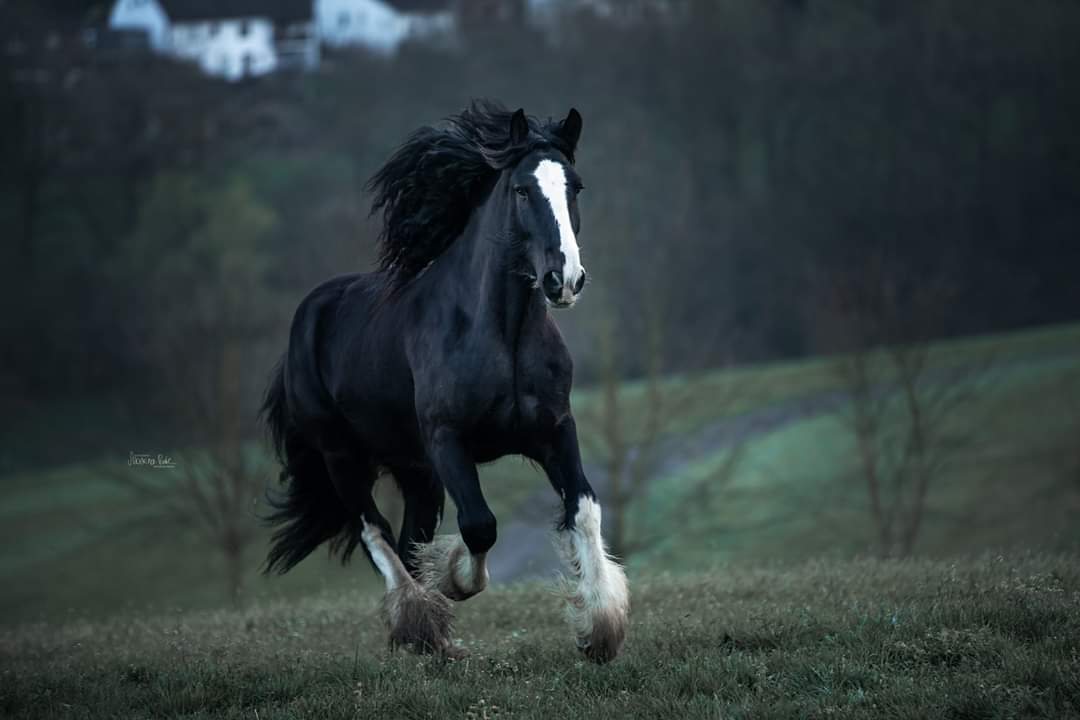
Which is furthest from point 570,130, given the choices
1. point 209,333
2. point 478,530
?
point 209,333

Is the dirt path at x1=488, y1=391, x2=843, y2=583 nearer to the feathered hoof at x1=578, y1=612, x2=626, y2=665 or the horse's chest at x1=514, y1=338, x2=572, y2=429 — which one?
the horse's chest at x1=514, y1=338, x2=572, y2=429

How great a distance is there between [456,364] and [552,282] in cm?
107

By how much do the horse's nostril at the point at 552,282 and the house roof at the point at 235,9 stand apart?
68481 mm

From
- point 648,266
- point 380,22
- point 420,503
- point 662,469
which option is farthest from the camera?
point 380,22

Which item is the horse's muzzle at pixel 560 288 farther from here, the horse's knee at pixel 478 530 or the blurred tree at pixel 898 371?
the blurred tree at pixel 898 371

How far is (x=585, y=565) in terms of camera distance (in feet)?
23.3

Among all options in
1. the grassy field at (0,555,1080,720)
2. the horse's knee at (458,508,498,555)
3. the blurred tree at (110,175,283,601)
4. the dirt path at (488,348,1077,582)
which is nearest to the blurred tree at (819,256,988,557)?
the dirt path at (488,348,1077,582)

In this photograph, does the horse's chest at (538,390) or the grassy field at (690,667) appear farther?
the horse's chest at (538,390)

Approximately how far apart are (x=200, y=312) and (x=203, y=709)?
106ft

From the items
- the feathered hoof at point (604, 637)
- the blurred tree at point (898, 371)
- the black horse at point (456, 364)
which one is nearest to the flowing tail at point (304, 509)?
the black horse at point (456, 364)

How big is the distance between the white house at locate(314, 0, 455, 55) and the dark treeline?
9.65ft

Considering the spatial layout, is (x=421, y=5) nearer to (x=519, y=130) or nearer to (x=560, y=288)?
(x=519, y=130)

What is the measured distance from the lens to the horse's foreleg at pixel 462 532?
7.45 meters

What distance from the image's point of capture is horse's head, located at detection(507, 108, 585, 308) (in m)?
6.70
